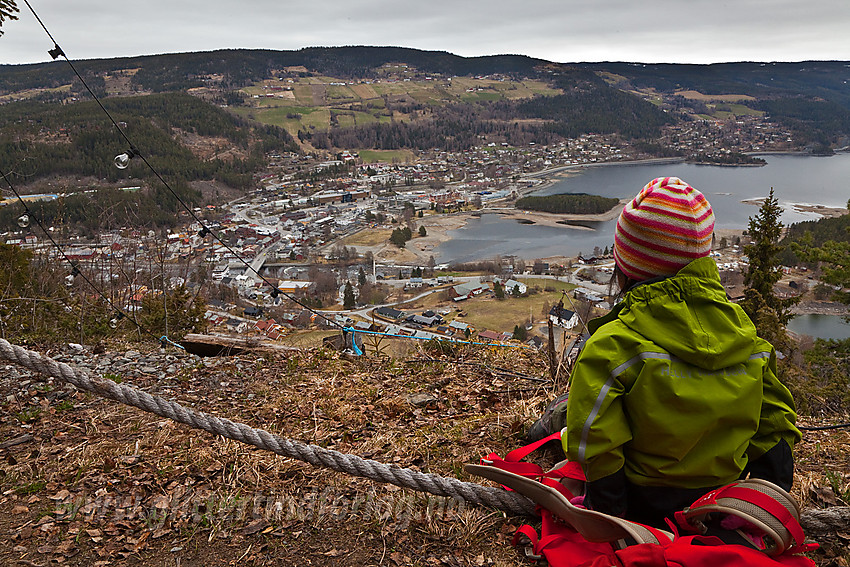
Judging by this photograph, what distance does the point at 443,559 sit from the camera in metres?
1.96

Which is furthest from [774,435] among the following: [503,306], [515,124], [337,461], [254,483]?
[515,124]

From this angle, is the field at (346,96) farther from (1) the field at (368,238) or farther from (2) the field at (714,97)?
(1) the field at (368,238)

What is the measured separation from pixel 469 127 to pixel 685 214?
384ft

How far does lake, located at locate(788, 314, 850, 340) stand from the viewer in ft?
80.2

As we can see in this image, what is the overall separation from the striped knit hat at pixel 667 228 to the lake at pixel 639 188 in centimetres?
2431

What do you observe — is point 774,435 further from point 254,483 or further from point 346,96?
point 346,96

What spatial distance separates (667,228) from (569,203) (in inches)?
2197

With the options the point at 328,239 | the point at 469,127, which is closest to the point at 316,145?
the point at 469,127

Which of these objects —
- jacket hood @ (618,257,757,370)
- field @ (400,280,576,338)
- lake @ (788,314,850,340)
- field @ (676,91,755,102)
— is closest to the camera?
jacket hood @ (618,257,757,370)

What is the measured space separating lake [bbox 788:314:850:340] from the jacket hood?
90.7 feet

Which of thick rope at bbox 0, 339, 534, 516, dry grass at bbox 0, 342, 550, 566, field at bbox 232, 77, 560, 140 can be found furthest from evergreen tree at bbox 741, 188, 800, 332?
field at bbox 232, 77, 560, 140

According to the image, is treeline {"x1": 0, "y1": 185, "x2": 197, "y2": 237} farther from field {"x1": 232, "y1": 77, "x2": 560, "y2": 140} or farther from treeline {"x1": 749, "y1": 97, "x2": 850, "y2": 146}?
treeline {"x1": 749, "y1": 97, "x2": 850, "y2": 146}

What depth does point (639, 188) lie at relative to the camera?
208ft

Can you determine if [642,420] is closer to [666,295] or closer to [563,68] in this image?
[666,295]
